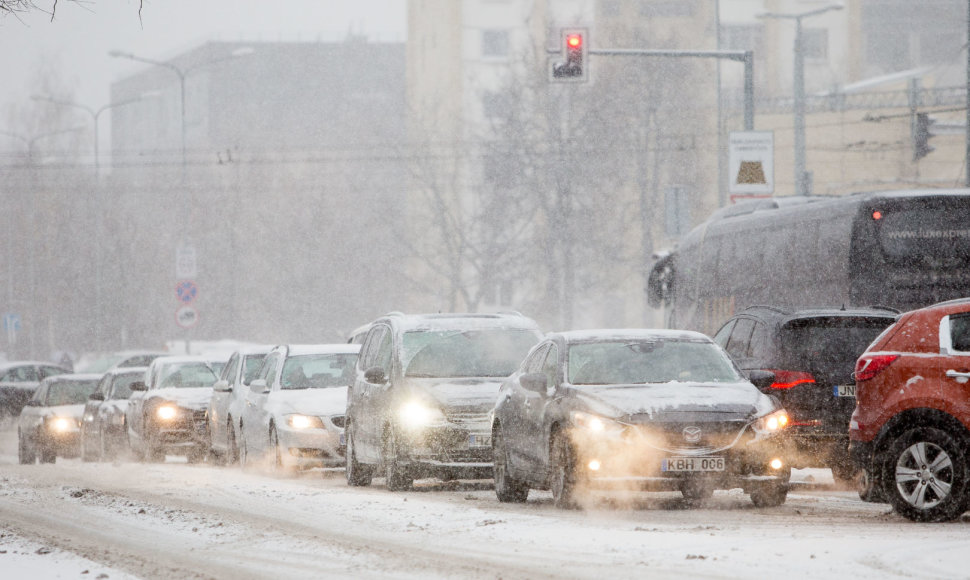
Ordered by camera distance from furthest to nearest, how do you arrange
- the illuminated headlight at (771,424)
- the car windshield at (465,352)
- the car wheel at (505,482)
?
the car windshield at (465,352), the car wheel at (505,482), the illuminated headlight at (771,424)

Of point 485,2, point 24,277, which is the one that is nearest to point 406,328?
point 24,277

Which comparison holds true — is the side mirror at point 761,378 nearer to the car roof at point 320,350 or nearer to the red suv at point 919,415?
the red suv at point 919,415

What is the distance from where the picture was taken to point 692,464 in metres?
13.2

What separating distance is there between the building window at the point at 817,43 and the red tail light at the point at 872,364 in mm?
77168

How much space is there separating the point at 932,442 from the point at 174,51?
A: 118376 millimetres

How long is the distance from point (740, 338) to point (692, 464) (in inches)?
185

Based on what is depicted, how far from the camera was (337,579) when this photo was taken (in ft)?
30.8

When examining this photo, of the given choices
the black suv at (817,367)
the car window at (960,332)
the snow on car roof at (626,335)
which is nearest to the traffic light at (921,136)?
the black suv at (817,367)

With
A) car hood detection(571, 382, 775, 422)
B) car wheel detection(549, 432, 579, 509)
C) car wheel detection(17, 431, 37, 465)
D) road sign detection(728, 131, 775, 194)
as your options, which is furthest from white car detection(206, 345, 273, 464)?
road sign detection(728, 131, 775, 194)

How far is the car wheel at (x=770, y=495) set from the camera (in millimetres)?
13578

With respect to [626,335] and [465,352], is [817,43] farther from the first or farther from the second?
[626,335]

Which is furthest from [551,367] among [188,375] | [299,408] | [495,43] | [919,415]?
[495,43]

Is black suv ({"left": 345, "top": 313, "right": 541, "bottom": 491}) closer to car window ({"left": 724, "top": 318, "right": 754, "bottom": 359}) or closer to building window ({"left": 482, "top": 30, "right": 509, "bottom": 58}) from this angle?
car window ({"left": 724, "top": 318, "right": 754, "bottom": 359})

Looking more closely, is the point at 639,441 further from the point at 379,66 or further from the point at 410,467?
the point at 379,66
